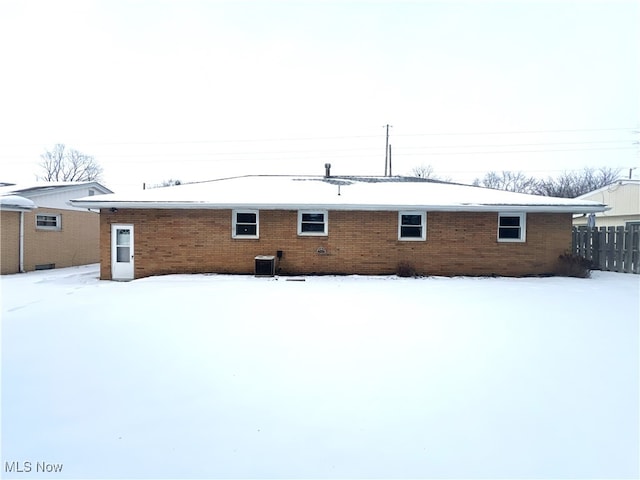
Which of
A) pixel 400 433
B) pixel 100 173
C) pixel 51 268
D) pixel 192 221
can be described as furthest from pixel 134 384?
pixel 100 173

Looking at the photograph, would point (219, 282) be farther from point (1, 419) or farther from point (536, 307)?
point (536, 307)

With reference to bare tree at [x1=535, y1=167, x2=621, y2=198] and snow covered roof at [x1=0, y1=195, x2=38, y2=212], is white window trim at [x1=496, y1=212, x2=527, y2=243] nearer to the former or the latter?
snow covered roof at [x1=0, y1=195, x2=38, y2=212]

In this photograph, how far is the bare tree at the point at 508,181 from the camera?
2014 inches

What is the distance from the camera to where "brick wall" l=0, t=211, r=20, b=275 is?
525 inches

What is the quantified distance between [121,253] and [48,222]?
6.85 m

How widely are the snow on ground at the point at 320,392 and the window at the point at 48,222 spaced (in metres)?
10.7

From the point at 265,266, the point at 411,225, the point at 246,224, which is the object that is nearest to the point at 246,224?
the point at 246,224

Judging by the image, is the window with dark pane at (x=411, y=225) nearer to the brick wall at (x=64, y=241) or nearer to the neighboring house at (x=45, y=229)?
the neighboring house at (x=45, y=229)

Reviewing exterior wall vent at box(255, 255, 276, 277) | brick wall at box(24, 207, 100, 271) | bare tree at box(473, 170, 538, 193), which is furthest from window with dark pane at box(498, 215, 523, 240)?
bare tree at box(473, 170, 538, 193)

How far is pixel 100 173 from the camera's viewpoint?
50812mm

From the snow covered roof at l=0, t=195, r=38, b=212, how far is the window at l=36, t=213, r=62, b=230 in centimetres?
88

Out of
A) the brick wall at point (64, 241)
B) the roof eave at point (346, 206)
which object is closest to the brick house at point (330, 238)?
the roof eave at point (346, 206)

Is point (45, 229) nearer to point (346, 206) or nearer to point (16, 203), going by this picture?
point (16, 203)

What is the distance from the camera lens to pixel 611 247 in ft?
40.7
